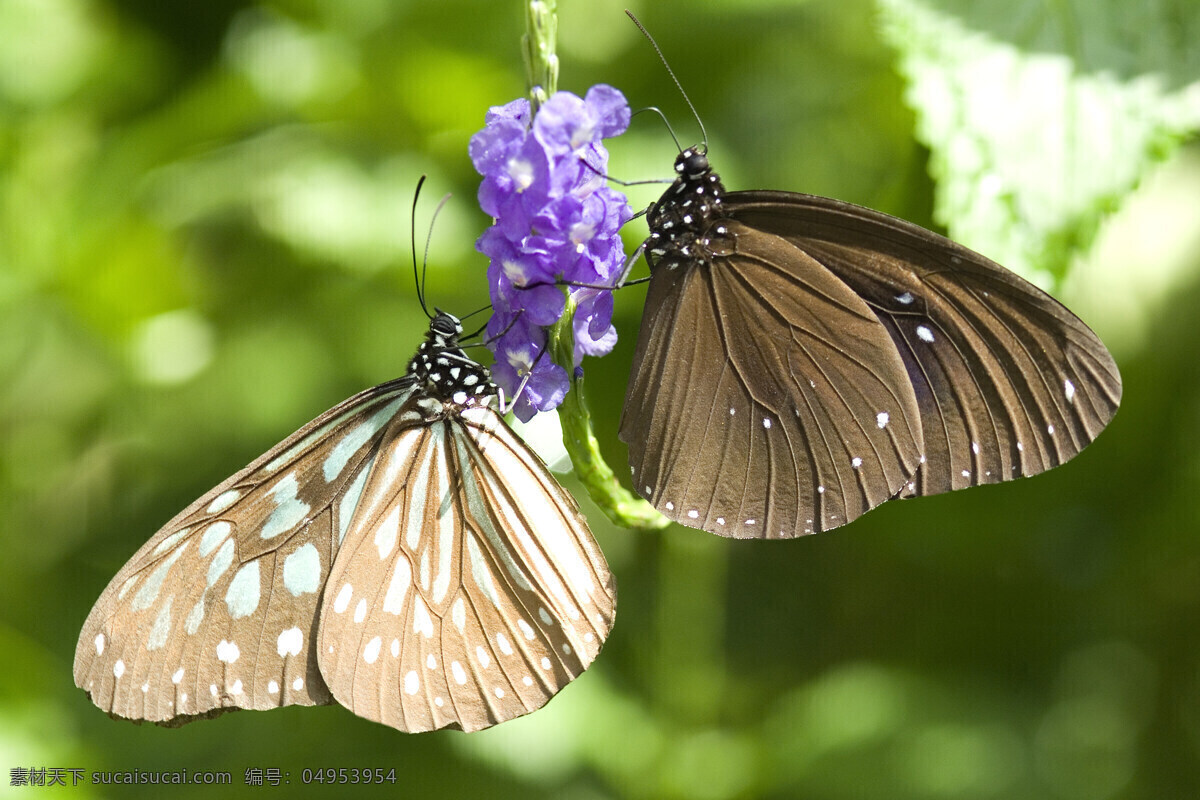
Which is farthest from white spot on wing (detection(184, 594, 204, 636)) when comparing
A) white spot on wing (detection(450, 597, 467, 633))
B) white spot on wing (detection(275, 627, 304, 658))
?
white spot on wing (detection(450, 597, 467, 633))

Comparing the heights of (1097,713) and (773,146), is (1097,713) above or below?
below

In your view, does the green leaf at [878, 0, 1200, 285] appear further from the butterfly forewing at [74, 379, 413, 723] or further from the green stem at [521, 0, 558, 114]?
the butterfly forewing at [74, 379, 413, 723]

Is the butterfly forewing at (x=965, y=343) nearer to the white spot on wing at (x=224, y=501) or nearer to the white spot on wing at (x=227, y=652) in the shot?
the white spot on wing at (x=224, y=501)

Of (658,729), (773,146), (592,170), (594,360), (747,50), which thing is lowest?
(658,729)

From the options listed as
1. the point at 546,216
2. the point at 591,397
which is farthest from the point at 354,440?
the point at 591,397

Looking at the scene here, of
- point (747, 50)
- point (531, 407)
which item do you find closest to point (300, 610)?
point (531, 407)

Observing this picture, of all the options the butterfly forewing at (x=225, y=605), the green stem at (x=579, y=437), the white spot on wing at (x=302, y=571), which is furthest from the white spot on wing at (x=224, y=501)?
the green stem at (x=579, y=437)

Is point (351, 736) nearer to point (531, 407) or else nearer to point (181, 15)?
point (531, 407)
